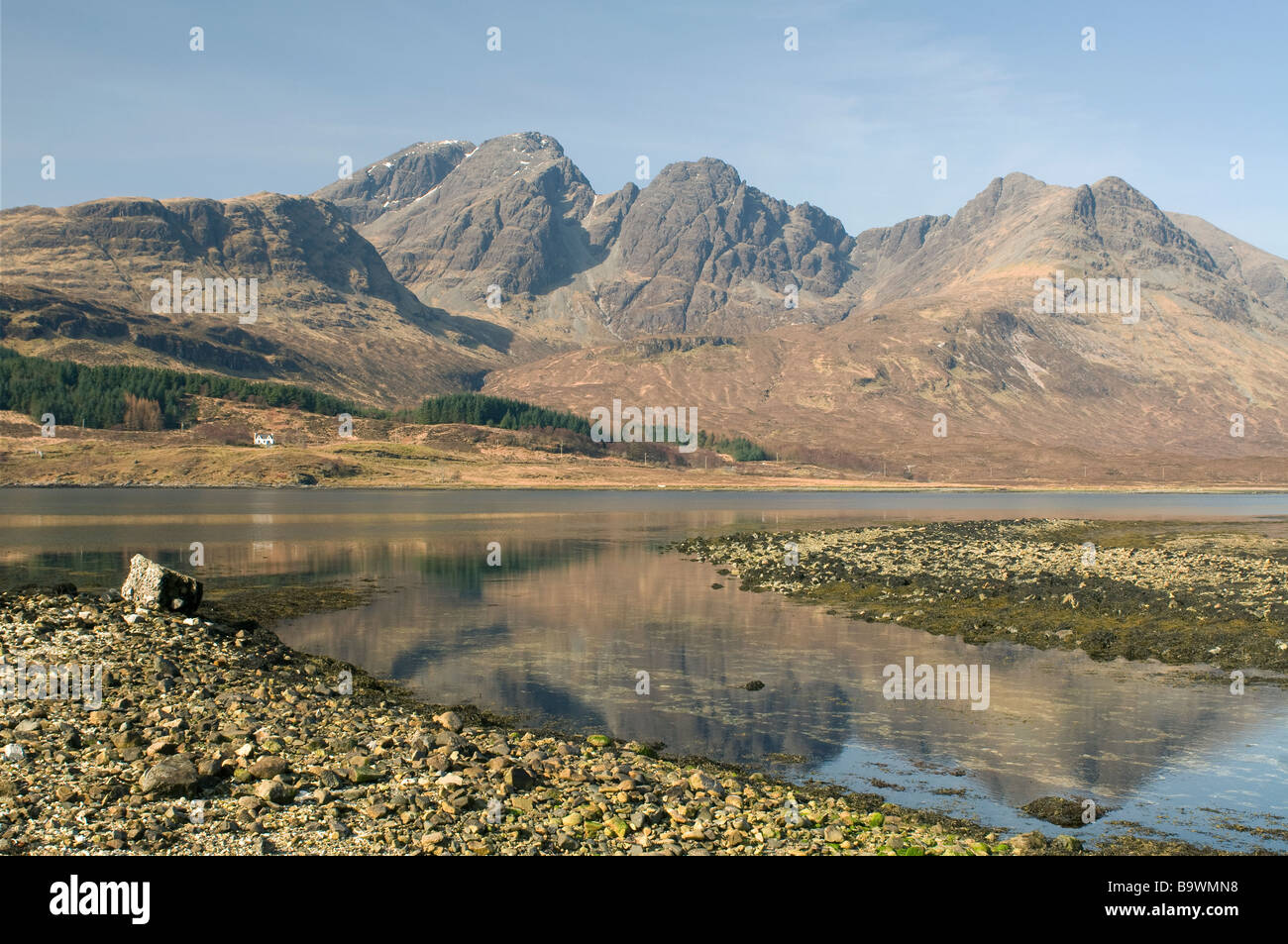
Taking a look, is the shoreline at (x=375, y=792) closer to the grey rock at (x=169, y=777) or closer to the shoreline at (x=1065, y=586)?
the grey rock at (x=169, y=777)

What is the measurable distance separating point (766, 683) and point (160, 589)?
803 inches

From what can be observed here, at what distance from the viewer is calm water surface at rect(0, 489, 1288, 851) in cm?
2070

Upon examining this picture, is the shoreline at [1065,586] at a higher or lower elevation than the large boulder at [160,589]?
lower

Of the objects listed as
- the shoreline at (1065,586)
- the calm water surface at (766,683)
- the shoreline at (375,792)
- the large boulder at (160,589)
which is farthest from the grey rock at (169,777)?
the shoreline at (1065,586)

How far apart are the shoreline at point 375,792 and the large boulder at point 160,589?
25.6ft

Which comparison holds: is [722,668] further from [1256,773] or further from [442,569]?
[442,569]

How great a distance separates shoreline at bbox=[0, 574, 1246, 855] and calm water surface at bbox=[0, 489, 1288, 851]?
2.60 metres

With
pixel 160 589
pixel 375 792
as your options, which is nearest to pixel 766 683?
pixel 375 792

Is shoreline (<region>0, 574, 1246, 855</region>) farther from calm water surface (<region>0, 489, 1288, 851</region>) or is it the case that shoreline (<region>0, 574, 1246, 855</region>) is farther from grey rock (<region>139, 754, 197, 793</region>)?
calm water surface (<region>0, 489, 1288, 851</region>)

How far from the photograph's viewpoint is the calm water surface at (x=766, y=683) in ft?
67.9

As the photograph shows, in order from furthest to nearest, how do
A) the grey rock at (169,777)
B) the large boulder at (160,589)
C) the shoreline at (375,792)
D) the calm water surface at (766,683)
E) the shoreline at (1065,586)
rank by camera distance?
the shoreline at (1065,586) < the large boulder at (160,589) < the calm water surface at (766,683) < the grey rock at (169,777) < the shoreline at (375,792)

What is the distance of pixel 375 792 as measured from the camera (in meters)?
16.8

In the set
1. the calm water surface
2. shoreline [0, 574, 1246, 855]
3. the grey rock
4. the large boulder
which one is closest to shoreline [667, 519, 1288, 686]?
the calm water surface
